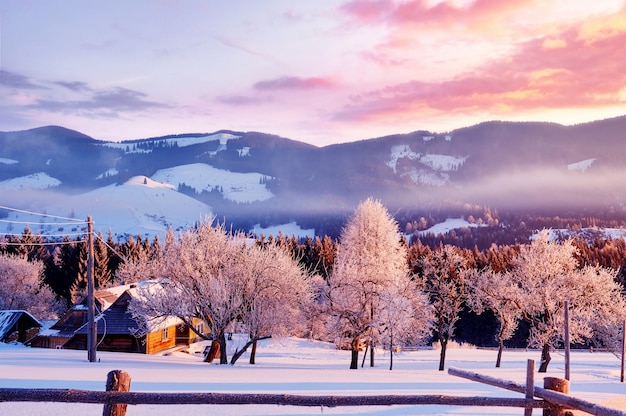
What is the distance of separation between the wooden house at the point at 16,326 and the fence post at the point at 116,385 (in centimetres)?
5027

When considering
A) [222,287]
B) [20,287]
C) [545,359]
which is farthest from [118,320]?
[545,359]

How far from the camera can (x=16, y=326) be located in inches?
2034

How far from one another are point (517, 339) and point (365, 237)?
122 ft

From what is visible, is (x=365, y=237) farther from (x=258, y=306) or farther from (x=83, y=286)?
(x=83, y=286)

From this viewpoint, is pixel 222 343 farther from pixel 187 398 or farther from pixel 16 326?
pixel 16 326

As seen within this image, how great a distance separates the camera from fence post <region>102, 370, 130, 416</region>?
810cm

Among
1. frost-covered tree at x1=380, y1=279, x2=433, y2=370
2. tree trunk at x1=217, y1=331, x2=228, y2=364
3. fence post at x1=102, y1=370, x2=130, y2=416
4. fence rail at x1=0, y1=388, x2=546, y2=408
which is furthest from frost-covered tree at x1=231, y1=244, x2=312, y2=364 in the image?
fence rail at x1=0, y1=388, x2=546, y2=408

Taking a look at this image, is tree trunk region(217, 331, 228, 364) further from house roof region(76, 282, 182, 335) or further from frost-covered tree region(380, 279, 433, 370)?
house roof region(76, 282, 182, 335)

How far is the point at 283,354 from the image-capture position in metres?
47.8

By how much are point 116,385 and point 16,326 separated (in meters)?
52.9

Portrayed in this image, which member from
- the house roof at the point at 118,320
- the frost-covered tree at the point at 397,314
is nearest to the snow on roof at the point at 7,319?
the house roof at the point at 118,320

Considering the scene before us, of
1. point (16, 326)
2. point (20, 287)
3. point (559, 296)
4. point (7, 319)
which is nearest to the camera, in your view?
point (559, 296)

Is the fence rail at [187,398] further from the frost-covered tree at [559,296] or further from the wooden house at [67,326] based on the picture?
the wooden house at [67,326]

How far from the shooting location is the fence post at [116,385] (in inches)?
319
